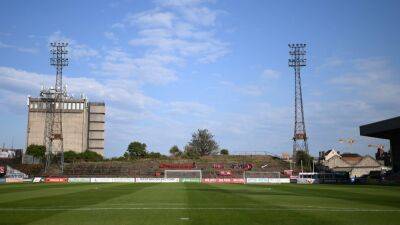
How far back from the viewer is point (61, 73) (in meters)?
98.5

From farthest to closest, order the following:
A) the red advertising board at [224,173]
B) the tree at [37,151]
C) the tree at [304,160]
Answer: the tree at [37,151] → the tree at [304,160] → the red advertising board at [224,173]

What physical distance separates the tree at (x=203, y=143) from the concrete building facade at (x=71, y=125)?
37.0 metres

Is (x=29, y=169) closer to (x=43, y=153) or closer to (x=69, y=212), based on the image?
(x=43, y=153)

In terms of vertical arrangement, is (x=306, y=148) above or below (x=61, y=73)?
below

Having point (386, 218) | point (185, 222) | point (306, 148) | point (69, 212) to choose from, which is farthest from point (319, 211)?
point (306, 148)

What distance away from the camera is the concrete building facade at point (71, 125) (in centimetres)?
16549

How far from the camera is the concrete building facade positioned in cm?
16549

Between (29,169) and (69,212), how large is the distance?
338ft

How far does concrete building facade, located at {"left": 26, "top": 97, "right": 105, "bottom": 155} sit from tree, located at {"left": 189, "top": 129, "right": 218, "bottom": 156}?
37034 millimetres

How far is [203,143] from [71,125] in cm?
5052

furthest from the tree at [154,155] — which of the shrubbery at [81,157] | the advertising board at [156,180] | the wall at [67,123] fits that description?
the advertising board at [156,180]

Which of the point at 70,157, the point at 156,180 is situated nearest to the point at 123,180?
the point at 156,180

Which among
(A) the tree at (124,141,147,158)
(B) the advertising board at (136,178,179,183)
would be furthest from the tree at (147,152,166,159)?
(B) the advertising board at (136,178,179,183)

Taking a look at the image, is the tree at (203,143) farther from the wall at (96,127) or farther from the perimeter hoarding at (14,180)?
the perimeter hoarding at (14,180)
